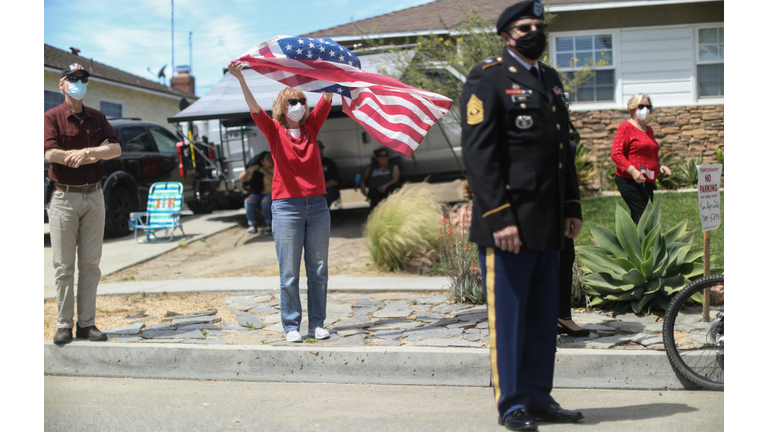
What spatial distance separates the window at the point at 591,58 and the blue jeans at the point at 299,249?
1091 centimetres

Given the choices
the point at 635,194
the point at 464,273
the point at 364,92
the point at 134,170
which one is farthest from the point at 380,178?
the point at 635,194

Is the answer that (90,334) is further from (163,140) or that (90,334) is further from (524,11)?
(163,140)

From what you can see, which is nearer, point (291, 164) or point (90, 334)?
point (291, 164)

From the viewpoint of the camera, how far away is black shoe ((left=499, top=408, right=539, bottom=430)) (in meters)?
3.65

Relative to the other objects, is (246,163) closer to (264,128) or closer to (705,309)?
(264,128)

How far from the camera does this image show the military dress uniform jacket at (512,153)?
349cm

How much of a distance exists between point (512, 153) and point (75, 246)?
12.8 feet

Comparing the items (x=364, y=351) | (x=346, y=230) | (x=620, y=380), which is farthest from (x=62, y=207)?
(x=346, y=230)

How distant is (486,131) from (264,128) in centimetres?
244

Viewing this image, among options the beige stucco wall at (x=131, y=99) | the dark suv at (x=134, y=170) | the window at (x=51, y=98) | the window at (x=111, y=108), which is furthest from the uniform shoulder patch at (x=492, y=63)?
the window at (x=111, y=108)

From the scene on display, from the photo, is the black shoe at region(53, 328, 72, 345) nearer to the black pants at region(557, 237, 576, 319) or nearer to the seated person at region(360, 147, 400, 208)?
the black pants at region(557, 237, 576, 319)

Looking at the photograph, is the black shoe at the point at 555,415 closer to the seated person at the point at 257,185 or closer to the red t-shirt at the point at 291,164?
the red t-shirt at the point at 291,164

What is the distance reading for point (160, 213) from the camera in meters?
12.6

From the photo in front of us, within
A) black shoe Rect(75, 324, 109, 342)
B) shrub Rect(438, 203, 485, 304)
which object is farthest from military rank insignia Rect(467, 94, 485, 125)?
black shoe Rect(75, 324, 109, 342)
